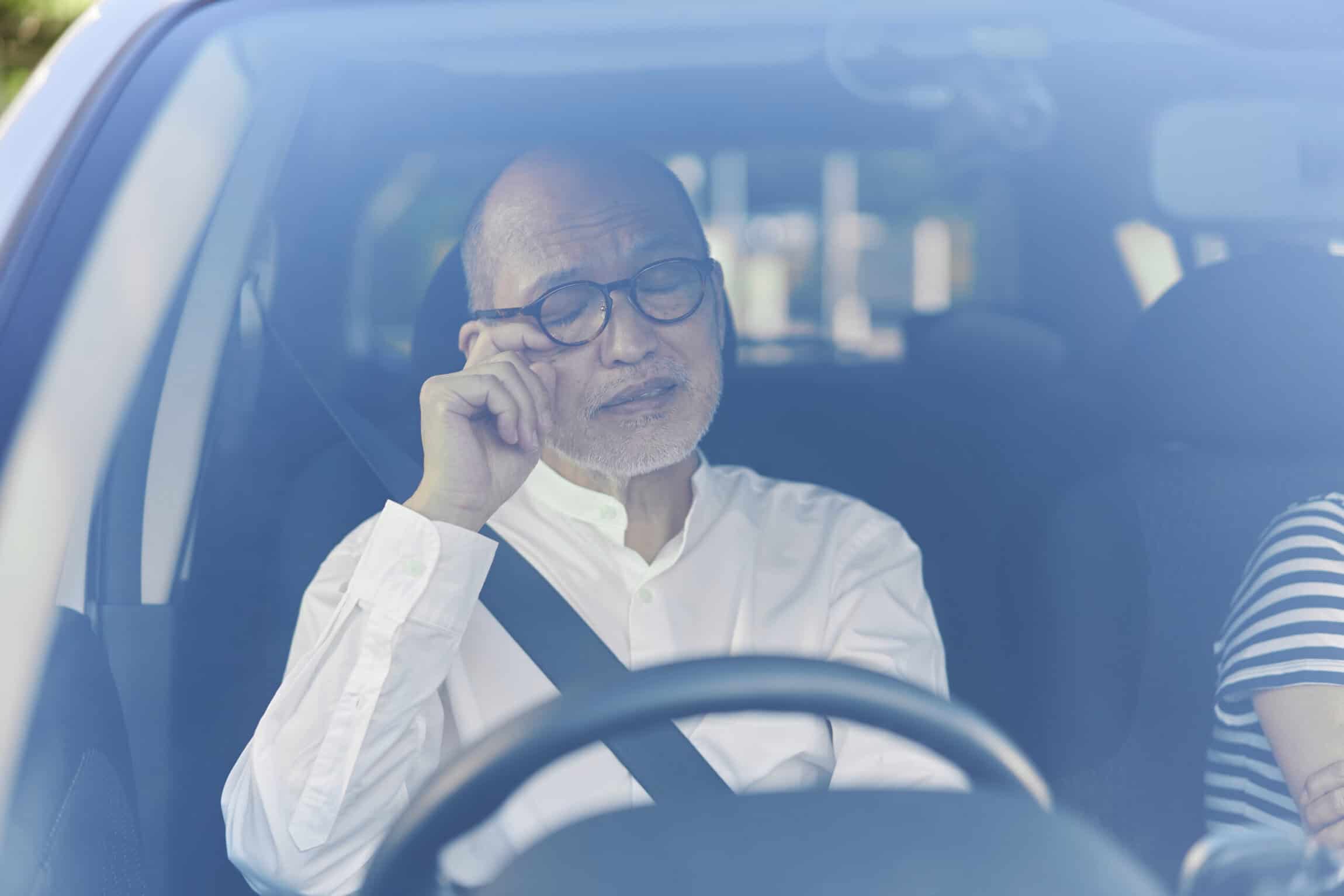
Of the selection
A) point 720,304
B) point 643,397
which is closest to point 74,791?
point 643,397

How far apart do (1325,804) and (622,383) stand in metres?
0.70

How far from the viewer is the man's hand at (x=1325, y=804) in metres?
1.16

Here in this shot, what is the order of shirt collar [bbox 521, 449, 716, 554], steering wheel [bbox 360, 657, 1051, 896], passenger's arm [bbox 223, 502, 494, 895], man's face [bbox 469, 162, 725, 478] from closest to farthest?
steering wheel [bbox 360, 657, 1051, 896], passenger's arm [bbox 223, 502, 494, 895], man's face [bbox 469, 162, 725, 478], shirt collar [bbox 521, 449, 716, 554]

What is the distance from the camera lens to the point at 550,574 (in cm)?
139

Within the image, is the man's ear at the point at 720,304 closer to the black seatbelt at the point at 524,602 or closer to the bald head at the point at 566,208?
the bald head at the point at 566,208

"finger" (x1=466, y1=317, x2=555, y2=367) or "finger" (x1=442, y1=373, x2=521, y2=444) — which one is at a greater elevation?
"finger" (x1=466, y1=317, x2=555, y2=367)

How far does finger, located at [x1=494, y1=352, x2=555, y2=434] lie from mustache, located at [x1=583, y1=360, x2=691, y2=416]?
Result: 0.04 m

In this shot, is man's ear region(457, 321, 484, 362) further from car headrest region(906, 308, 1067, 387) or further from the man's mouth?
car headrest region(906, 308, 1067, 387)

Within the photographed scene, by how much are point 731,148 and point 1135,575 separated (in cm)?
60

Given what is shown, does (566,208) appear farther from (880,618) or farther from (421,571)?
(880,618)

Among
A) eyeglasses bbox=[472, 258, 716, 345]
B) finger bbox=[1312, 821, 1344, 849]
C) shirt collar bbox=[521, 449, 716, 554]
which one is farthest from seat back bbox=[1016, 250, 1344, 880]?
eyeglasses bbox=[472, 258, 716, 345]

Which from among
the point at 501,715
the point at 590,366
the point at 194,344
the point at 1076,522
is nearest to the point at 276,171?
the point at 194,344

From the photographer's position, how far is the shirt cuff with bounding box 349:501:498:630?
1237 millimetres

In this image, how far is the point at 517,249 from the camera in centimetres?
137
